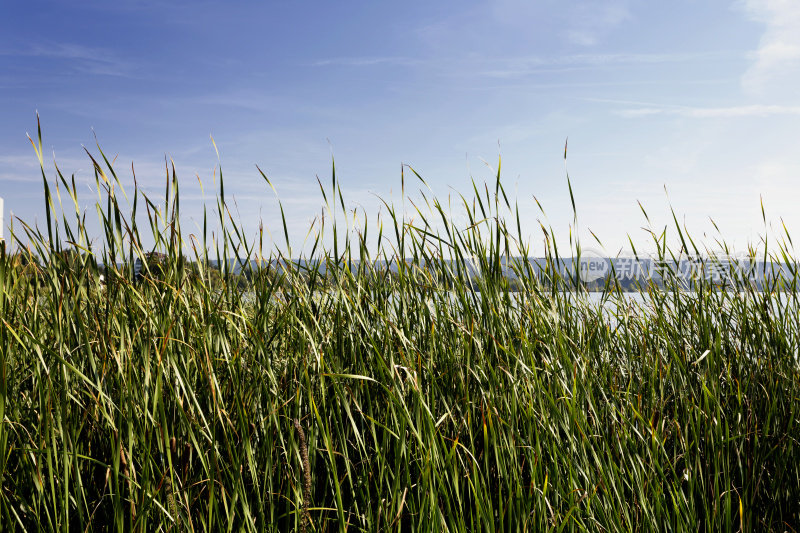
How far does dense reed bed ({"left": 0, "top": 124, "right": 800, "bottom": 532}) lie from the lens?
1.33 m

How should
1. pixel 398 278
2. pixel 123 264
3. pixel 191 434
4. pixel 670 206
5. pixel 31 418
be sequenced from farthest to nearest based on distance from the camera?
pixel 670 206 < pixel 398 278 < pixel 123 264 < pixel 31 418 < pixel 191 434

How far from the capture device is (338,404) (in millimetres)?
1455

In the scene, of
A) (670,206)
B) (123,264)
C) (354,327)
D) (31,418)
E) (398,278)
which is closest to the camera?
(31,418)

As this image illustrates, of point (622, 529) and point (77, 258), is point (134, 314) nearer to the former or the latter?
point (77, 258)

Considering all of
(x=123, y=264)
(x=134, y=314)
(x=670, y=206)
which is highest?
(x=670, y=206)

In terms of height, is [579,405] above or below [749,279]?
below

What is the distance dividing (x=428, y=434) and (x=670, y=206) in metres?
1.63

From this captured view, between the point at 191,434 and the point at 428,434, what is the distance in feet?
1.80

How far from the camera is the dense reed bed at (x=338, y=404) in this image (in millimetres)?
1335

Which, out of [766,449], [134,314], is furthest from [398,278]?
[766,449]

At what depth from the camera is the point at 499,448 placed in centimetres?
149

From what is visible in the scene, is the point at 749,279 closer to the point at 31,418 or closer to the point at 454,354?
the point at 454,354

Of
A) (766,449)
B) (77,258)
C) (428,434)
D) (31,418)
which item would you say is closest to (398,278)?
(428,434)

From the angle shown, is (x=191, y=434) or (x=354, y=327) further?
(x=354, y=327)
